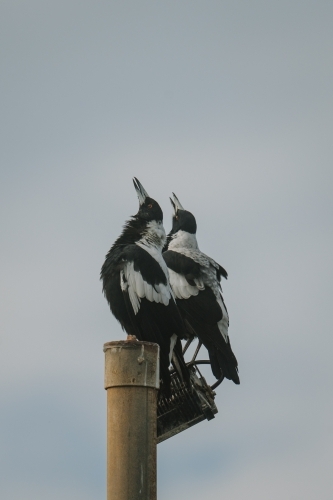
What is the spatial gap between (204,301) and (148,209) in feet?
4.54

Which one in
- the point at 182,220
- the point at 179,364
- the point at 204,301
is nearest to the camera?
the point at 179,364

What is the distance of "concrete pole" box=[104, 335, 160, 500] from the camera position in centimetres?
538

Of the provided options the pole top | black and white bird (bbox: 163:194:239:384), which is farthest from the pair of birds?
the pole top

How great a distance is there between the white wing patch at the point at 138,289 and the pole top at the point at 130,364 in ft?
8.55

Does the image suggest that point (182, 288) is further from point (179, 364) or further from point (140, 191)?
point (179, 364)

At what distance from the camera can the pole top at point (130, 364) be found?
557 centimetres

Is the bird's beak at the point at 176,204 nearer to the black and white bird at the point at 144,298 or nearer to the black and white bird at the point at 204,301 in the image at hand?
the black and white bird at the point at 204,301

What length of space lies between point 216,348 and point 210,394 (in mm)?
1724

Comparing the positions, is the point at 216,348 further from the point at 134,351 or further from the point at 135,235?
the point at 134,351

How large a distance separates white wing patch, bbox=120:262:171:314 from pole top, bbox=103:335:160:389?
8.55 feet

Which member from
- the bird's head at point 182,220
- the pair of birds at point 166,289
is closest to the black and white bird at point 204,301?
the pair of birds at point 166,289

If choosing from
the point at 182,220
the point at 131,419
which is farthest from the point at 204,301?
the point at 131,419

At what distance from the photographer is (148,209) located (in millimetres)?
9500

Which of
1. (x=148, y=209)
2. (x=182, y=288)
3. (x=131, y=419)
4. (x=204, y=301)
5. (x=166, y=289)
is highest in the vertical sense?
(x=148, y=209)
